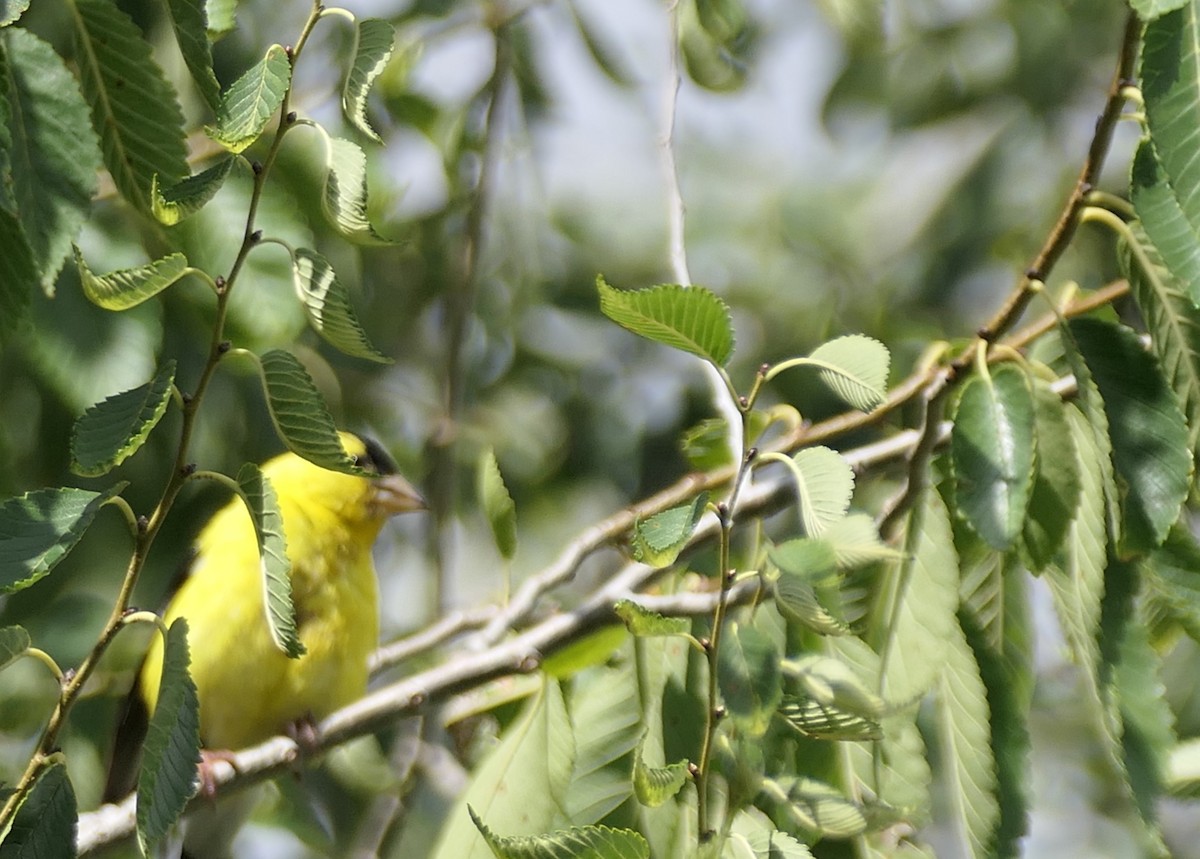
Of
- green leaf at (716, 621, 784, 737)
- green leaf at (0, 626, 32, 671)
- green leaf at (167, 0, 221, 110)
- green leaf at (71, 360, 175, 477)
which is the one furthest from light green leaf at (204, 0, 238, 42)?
green leaf at (716, 621, 784, 737)

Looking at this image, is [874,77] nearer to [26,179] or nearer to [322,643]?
[322,643]

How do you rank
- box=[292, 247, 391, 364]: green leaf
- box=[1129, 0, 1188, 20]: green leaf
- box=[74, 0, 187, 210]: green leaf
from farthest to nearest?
box=[74, 0, 187, 210]: green leaf
box=[1129, 0, 1188, 20]: green leaf
box=[292, 247, 391, 364]: green leaf

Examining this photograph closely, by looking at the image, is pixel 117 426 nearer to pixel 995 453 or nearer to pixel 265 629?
pixel 995 453

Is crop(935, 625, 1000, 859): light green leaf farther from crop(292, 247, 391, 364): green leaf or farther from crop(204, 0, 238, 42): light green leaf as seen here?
crop(204, 0, 238, 42): light green leaf

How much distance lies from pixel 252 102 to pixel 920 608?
1.36 meters

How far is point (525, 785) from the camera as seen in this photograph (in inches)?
99.4

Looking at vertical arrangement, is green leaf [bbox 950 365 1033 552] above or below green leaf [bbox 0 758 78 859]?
above

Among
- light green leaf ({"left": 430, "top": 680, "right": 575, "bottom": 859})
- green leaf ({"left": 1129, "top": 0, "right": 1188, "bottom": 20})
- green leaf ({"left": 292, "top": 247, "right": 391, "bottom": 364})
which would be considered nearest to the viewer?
green leaf ({"left": 292, "top": 247, "right": 391, "bottom": 364})

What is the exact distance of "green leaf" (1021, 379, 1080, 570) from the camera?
222 centimetres

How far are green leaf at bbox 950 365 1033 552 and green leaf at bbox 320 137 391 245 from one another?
0.96m

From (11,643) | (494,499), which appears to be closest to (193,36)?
(11,643)

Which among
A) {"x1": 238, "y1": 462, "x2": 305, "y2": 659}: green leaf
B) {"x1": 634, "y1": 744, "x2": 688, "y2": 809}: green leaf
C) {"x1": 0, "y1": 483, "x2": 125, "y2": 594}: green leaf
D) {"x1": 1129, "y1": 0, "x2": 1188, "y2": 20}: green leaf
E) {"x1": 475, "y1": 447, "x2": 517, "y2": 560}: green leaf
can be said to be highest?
{"x1": 1129, "y1": 0, "x2": 1188, "y2": 20}: green leaf

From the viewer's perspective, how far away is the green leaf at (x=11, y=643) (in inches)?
69.1

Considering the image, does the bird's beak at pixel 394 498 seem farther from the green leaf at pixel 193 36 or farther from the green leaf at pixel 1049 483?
the green leaf at pixel 193 36
